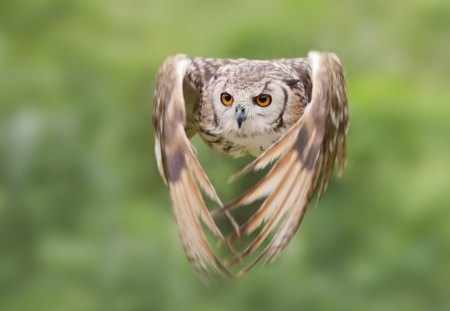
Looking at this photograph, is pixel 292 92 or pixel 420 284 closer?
pixel 292 92

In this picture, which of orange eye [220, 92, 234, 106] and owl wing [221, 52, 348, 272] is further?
orange eye [220, 92, 234, 106]

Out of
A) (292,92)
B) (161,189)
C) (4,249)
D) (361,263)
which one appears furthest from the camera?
(4,249)

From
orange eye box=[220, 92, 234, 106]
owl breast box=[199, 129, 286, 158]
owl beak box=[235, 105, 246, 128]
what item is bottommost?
owl breast box=[199, 129, 286, 158]

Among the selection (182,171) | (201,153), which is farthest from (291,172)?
(201,153)

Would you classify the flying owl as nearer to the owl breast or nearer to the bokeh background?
the owl breast

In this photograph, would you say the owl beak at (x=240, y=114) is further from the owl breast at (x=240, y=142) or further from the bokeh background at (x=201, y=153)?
the bokeh background at (x=201, y=153)

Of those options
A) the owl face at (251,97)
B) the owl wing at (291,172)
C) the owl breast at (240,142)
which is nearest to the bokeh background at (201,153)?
the owl breast at (240,142)

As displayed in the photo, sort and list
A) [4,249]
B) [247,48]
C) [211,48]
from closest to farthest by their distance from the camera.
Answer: [247,48] < [211,48] < [4,249]

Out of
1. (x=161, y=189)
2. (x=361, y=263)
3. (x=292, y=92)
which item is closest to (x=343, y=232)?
(x=361, y=263)

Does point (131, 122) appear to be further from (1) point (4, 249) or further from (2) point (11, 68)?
(1) point (4, 249)

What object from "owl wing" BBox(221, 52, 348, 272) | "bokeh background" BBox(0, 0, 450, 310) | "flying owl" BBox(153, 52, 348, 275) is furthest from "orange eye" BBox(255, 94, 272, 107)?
"bokeh background" BBox(0, 0, 450, 310)
